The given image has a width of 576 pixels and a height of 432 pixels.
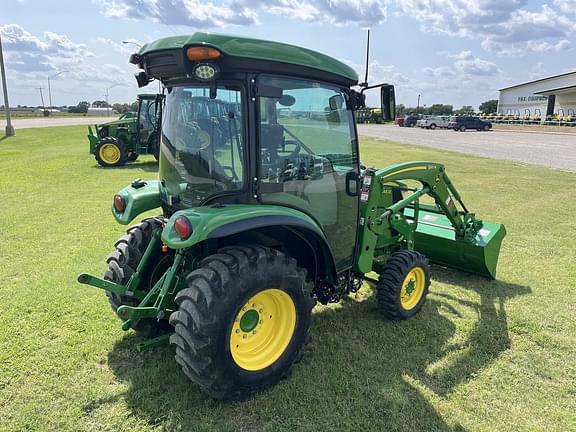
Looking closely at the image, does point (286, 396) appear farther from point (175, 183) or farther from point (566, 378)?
point (566, 378)

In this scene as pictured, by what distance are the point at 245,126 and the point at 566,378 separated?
3.03 metres

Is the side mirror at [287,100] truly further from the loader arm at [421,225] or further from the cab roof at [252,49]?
the loader arm at [421,225]

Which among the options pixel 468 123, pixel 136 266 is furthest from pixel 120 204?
pixel 468 123

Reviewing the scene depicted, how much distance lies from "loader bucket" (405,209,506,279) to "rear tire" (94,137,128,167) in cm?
1175

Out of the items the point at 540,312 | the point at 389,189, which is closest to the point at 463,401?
the point at 540,312

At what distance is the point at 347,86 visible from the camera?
3.47 meters

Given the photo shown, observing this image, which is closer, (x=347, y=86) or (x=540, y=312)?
(x=347, y=86)

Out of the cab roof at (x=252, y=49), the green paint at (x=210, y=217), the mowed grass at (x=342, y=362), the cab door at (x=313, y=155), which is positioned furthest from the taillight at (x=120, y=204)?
the cab door at (x=313, y=155)

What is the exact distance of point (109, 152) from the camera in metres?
14.6

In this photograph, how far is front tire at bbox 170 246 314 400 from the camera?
2.61 m

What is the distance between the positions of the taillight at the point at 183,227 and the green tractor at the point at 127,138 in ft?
36.4

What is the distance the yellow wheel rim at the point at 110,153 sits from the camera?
47.6ft

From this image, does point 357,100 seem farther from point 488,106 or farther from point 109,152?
point 488,106

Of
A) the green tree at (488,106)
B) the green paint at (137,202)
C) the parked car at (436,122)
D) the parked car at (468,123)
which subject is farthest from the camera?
the green tree at (488,106)
